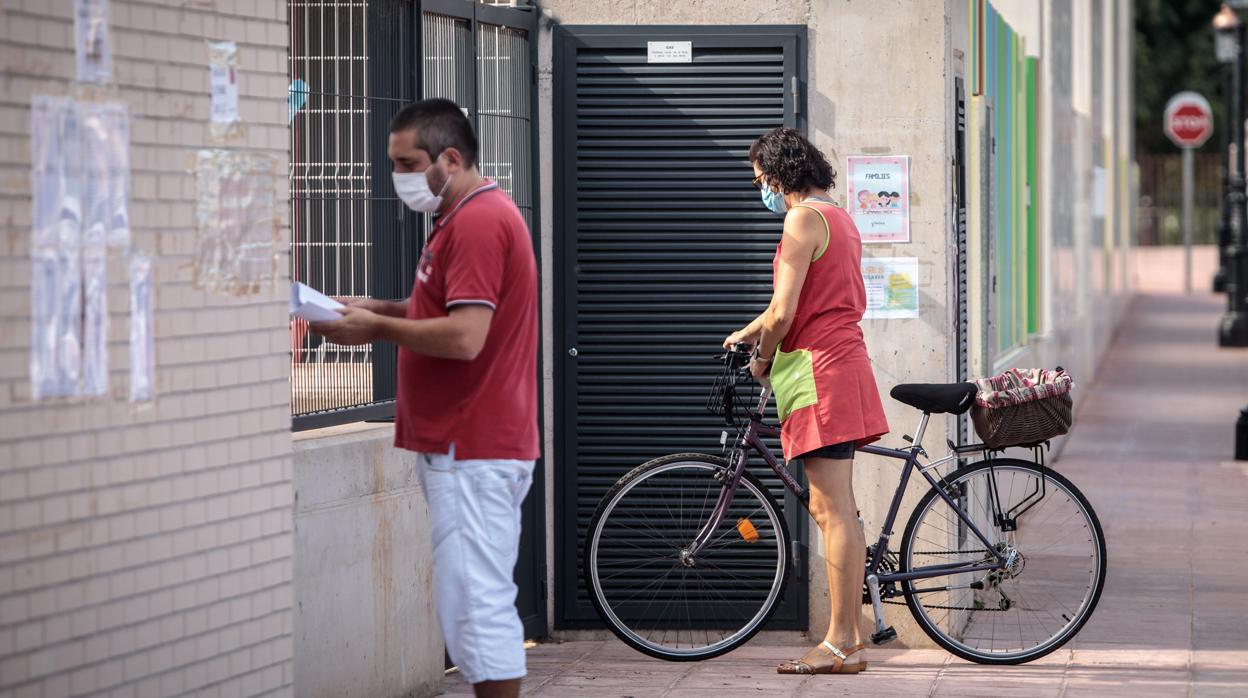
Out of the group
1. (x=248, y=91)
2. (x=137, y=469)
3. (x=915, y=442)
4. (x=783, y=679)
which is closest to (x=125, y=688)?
(x=137, y=469)

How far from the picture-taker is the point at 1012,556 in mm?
6930

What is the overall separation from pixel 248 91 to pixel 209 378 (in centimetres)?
80

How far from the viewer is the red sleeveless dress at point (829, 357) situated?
21.3 ft

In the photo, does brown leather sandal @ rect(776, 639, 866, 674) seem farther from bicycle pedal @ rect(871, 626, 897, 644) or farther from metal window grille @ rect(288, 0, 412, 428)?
metal window grille @ rect(288, 0, 412, 428)

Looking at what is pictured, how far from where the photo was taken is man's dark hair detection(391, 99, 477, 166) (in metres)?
4.83

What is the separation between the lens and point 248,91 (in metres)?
5.09

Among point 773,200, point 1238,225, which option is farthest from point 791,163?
point 1238,225

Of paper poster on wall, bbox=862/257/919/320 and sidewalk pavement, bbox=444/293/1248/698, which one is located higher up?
paper poster on wall, bbox=862/257/919/320

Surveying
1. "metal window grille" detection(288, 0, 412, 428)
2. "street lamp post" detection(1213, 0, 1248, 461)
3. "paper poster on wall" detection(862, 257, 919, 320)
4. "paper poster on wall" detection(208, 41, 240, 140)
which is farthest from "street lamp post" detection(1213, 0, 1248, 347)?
"paper poster on wall" detection(208, 41, 240, 140)

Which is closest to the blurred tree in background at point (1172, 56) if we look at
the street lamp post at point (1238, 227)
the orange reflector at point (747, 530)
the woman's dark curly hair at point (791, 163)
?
the street lamp post at point (1238, 227)

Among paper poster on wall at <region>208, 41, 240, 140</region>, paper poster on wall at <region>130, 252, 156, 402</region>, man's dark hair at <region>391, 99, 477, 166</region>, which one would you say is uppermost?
paper poster on wall at <region>208, 41, 240, 140</region>

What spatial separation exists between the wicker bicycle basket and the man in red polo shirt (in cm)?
240

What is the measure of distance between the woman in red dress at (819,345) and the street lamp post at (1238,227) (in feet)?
59.0

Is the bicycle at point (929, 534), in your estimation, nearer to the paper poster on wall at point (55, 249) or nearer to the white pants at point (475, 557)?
the white pants at point (475, 557)
